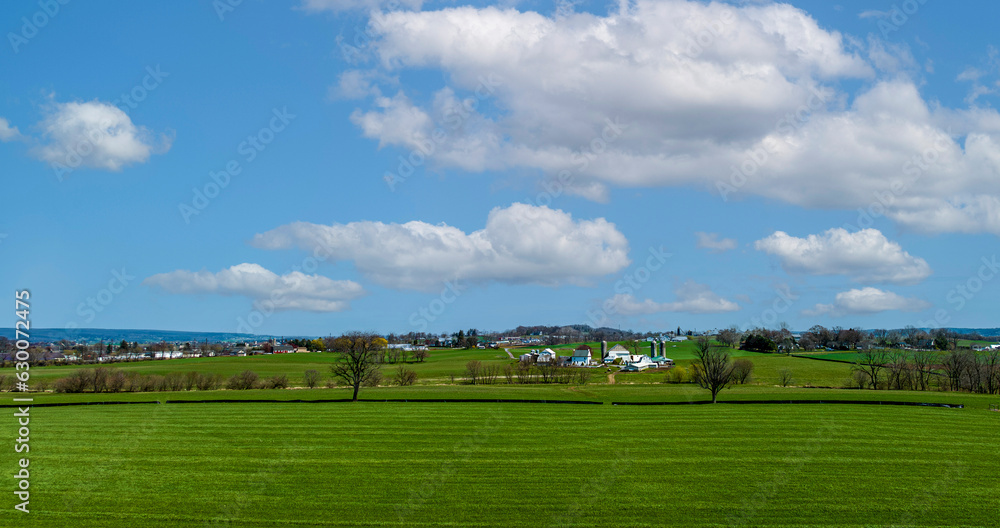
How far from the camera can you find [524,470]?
2767cm

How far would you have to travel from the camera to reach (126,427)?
41.0 metres

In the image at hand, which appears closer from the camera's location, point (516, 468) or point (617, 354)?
point (516, 468)

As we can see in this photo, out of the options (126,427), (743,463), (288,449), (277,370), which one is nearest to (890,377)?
(743,463)

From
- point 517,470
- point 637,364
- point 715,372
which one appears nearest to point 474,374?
point 715,372

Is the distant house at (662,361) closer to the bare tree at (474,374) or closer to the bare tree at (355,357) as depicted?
the bare tree at (474,374)

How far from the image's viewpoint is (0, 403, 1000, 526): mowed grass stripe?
22.0 metres

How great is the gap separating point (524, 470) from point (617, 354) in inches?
5492

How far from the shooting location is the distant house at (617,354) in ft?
517

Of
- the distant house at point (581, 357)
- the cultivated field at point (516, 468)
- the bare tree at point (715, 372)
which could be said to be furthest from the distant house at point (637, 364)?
the cultivated field at point (516, 468)

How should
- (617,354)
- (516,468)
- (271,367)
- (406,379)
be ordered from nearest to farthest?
1. (516,468)
2. (406,379)
3. (271,367)
4. (617,354)

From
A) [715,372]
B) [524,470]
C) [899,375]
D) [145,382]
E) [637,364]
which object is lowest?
[637,364]

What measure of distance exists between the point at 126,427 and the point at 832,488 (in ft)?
142

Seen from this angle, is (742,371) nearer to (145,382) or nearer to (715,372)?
(715,372)

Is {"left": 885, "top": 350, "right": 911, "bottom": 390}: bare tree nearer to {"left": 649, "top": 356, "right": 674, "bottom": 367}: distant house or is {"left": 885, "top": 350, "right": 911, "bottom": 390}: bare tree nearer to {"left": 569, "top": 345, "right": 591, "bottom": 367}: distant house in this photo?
{"left": 649, "top": 356, "right": 674, "bottom": 367}: distant house
